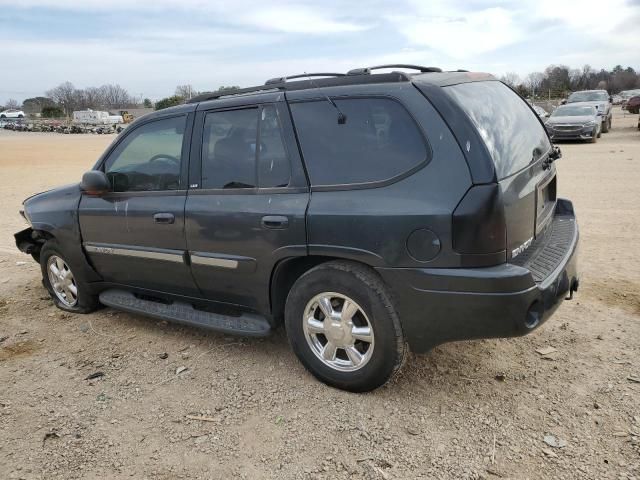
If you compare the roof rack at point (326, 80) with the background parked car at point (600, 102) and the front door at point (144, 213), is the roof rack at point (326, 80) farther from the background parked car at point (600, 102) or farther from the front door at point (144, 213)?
the background parked car at point (600, 102)

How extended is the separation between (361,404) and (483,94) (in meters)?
2.01

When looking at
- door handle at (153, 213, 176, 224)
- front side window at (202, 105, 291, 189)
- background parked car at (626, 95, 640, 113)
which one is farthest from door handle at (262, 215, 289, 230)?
background parked car at (626, 95, 640, 113)

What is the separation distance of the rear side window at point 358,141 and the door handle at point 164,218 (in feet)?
3.78

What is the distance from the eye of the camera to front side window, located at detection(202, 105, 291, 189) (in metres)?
3.48

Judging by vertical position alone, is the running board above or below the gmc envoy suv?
below

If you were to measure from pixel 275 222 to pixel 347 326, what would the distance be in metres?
0.77

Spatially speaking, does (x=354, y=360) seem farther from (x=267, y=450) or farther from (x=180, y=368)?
(x=180, y=368)

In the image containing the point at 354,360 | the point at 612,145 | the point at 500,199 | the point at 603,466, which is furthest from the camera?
the point at 612,145

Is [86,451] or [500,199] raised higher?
[500,199]

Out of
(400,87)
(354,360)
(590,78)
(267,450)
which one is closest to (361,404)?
(354,360)

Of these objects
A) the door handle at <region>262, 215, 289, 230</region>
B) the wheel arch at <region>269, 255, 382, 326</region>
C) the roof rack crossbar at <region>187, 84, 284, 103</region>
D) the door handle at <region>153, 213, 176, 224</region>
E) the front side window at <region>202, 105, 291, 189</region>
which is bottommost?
the wheel arch at <region>269, 255, 382, 326</region>

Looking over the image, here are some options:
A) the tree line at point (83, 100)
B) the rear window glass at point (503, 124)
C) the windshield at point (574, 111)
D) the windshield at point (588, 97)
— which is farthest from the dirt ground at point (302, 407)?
the tree line at point (83, 100)

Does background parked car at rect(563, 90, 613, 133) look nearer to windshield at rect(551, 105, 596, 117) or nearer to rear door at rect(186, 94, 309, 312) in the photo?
windshield at rect(551, 105, 596, 117)

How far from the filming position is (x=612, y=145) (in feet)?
60.9
